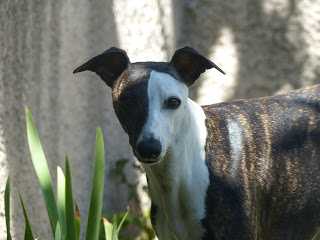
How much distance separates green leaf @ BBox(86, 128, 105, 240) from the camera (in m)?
2.97

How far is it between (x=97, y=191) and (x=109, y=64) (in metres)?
0.64

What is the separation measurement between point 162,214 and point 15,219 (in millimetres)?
824

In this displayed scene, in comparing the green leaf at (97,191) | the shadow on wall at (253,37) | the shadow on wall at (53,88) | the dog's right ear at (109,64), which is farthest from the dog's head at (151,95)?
the shadow on wall at (253,37)

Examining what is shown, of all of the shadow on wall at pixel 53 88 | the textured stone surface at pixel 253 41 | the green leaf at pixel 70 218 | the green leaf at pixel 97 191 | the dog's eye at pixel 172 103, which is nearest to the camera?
the green leaf at pixel 97 191

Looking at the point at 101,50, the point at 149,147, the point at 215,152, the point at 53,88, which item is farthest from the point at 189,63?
the point at 101,50

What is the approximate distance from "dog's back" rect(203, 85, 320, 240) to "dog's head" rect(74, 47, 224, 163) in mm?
286

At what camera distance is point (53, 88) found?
430 cm

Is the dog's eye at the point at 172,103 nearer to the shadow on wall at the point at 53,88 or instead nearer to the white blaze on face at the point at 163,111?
the white blaze on face at the point at 163,111

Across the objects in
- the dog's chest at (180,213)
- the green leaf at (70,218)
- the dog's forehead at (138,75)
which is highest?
the dog's forehead at (138,75)

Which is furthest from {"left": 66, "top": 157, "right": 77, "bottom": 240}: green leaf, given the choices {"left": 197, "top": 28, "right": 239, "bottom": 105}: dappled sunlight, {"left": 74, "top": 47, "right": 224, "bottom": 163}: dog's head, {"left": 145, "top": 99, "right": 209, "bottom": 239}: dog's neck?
{"left": 197, "top": 28, "right": 239, "bottom": 105}: dappled sunlight

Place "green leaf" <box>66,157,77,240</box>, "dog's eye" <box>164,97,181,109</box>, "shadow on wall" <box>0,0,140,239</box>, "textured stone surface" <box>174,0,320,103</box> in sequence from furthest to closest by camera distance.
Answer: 1. "textured stone surface" <box>174,0,320,103</box>
2. "shadow on wall" <box>0,0,140,239</box>
3. "dog's eye" <box>164,97,181,109</box>
4. "green leaf" <box>66,157,77,240</box>

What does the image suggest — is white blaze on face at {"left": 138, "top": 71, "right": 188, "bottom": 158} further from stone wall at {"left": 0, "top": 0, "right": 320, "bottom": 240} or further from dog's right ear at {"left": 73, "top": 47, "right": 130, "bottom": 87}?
stone wall at {"left": 0, "top": 0, "right": 320, "bottom": 240}

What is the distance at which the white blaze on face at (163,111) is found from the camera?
3115 mm

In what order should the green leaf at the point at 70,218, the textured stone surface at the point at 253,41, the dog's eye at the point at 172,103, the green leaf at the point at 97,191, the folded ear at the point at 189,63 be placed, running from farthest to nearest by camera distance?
the textured stone surface at the point at 253,41
the folded ear at the point at 189,63
the dog's eye at the point at 172,103
the green leaf at the point at 70,218
the green leaf at the point at 97,191
